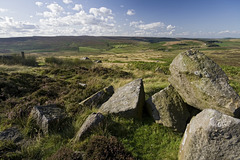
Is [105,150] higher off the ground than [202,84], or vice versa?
[202,84]

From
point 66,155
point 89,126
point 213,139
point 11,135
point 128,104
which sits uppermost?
point 213,139

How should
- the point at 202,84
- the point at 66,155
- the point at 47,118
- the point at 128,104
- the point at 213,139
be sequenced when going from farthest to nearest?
the point at 128,104 < the point at 202,84 < the point at 47,118 < the point at 66,155 < the point at 213,139

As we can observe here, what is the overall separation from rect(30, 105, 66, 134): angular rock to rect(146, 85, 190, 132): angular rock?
407cm

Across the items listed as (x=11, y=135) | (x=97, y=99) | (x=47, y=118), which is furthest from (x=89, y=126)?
(x=97, y=99)

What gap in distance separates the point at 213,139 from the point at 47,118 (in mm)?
5418

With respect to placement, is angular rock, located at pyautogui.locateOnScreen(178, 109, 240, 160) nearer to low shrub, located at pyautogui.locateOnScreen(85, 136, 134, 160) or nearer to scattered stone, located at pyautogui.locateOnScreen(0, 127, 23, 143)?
low shrub, located at pyautogui.locateOnScreen(85, 136, 134, 160)

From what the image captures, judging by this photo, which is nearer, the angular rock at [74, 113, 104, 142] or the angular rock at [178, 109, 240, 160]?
the angular rock at [178, 109, 240, 160]

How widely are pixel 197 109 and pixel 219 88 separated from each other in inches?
64.3

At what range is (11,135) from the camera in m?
4.69

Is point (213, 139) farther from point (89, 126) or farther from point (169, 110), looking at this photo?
point (89, 126)

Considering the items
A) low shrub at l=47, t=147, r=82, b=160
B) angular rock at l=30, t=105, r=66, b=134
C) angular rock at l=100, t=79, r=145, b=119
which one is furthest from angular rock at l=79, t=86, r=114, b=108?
low shrub at l=47, t=147, r=82, b=160

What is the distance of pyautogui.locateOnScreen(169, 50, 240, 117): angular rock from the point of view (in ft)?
16.1

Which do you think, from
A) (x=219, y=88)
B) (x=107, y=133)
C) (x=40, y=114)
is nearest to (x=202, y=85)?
(x=219, y=88)

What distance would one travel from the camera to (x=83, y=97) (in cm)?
909
